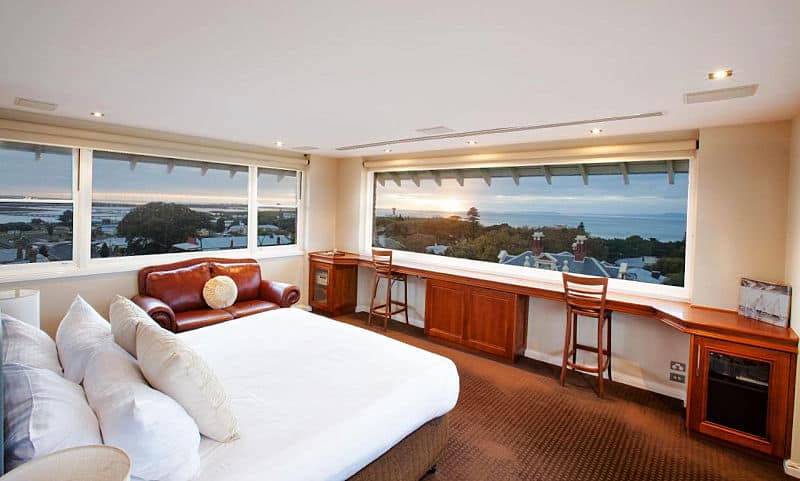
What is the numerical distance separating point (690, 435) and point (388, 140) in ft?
11.8

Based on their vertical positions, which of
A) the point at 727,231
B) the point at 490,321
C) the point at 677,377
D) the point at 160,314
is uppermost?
the point at 727,231

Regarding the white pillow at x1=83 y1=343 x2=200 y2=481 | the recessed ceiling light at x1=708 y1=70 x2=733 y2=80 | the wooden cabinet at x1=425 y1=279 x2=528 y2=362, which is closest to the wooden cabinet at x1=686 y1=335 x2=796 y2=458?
the wooden cabinet at x1=425 y1=279 x2=528 y2=362

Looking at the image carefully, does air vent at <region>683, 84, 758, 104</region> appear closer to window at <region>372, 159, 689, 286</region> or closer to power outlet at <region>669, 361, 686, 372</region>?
window at <region>372, 159, 689, 286</region>

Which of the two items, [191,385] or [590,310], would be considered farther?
[590,310]

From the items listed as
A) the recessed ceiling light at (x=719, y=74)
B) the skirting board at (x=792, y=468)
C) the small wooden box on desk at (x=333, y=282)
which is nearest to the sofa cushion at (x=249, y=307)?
the small wooden box on desk at (x=333, y=282)

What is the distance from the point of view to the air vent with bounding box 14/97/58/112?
3.03 meters

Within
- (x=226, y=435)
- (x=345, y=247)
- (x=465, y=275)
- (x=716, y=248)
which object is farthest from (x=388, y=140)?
(x=226, y=435)

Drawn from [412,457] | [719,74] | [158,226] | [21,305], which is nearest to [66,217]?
[158,226]

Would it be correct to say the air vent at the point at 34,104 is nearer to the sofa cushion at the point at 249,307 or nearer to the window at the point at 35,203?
the window at the point at 35,203

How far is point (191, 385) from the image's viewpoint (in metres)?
1.65

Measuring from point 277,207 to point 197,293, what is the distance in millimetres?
1729

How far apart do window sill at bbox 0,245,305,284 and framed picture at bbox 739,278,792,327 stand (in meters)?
5.02

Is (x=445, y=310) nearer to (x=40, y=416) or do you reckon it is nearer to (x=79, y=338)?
(x=79, y=338)

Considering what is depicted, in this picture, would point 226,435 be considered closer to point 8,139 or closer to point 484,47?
point 484,47
